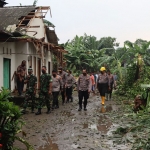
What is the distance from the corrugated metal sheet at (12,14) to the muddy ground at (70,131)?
6.42 metres

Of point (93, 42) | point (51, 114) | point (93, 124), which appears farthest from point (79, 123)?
point (93, 42)

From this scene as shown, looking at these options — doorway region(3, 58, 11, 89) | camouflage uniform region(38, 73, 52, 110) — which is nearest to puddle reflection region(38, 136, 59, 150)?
camouflage uniform region(38, 73, 52, 110)

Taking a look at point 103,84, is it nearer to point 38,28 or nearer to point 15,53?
point 15,53

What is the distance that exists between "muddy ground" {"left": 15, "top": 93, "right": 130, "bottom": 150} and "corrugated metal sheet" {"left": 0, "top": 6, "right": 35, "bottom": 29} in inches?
253

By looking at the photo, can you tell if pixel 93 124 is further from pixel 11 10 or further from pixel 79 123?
pixel 11 10

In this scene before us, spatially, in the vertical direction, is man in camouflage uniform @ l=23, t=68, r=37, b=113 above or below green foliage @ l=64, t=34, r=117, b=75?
below

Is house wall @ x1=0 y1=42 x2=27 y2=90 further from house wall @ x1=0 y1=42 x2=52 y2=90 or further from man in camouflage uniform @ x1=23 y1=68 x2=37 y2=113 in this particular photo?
man in camouflage uniform @ x1=23 y1=68 x2=37 y2=113

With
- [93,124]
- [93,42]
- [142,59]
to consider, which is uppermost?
[93,42]

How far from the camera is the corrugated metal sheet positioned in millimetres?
16406

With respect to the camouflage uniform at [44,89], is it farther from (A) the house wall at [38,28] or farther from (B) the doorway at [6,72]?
(A) the house wall at [38,28]

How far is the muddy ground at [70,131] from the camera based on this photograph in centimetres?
680

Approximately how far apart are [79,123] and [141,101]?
2.63 meters

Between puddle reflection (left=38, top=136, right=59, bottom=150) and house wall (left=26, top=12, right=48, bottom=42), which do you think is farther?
house wall (left=26, top=12, right=48, bottom=42)

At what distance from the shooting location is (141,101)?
1085 centimetres
